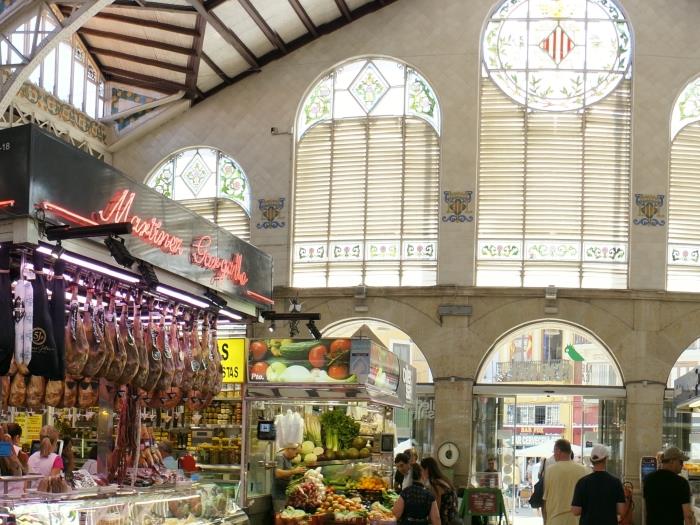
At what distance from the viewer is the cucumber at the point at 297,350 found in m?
12.4

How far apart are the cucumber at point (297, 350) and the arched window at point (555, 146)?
953cm

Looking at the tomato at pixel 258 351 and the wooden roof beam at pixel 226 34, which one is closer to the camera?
the tomato at pixel 258 351

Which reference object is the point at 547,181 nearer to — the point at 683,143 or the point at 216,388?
the point at 683,143

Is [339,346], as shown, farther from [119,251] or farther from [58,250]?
[58,250]

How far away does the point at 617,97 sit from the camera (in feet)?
70.9

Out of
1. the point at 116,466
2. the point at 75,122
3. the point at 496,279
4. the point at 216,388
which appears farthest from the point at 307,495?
the point at 75,122

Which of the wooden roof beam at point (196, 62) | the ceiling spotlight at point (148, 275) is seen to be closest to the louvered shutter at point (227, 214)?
the wooden roof beam at point (196, 62)

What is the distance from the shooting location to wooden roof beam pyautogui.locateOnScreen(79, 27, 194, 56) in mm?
20531

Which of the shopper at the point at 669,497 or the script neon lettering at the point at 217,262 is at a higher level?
the script neon lettering at the point at 217,262

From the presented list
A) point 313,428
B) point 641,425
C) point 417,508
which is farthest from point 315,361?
point 641,425

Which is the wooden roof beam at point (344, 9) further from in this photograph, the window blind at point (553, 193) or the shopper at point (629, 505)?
the shopper at point (629, 505)

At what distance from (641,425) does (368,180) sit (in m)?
7.00

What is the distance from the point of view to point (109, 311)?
26.4 feet

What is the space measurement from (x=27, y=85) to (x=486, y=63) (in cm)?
875
